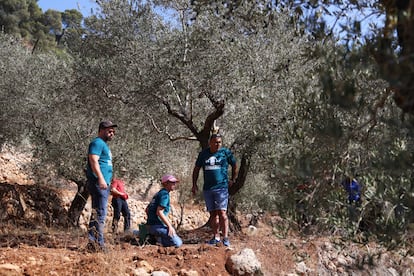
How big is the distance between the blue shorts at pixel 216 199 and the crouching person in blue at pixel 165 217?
0.64m

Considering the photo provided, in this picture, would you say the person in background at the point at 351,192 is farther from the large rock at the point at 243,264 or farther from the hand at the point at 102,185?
the hand at the point at 102,185

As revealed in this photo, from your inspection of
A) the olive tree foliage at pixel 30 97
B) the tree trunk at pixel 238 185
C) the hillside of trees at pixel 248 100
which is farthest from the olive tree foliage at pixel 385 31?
the olive tree foliage at pixel 30 97

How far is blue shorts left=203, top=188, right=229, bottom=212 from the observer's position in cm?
748

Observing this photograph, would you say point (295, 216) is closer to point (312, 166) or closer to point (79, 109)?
point (312, 166)

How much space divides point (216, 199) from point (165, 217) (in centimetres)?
88

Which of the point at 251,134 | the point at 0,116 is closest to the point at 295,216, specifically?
the point at 251,134

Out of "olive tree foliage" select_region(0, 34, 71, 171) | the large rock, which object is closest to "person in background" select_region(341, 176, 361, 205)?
the large rock

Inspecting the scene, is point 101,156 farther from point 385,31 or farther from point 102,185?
point 385,31

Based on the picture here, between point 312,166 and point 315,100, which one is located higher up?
point 315,100

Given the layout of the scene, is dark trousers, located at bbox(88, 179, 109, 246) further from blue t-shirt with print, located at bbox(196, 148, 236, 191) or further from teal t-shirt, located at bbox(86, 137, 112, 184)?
blue t-shirt with print, located at bbox(196, 148, 236, 191)

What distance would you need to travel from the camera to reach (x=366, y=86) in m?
3.84

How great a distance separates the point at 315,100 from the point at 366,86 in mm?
464

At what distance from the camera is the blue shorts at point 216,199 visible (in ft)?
24.5

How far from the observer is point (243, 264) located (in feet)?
21.6
